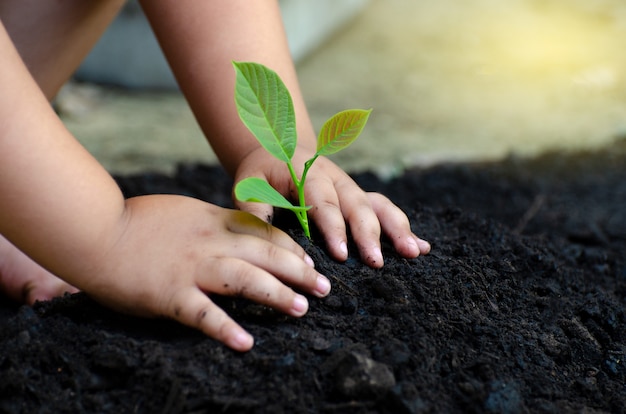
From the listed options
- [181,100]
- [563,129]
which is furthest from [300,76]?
[563,129]

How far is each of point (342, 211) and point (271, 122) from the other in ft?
0.76

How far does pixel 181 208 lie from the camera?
1090mm

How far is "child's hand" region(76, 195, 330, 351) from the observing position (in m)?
1.00

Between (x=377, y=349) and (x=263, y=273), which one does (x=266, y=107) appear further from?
(x=377, y=349)

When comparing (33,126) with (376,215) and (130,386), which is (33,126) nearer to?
(130,386)

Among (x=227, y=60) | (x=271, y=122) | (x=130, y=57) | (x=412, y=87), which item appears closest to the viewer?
(x=271, y=122)

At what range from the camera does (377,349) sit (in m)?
0.99

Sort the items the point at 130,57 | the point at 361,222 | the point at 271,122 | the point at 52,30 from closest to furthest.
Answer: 1. the point at 271,122
2. the point at 361,222
3. the point at 52,30
4. the point at 130,57

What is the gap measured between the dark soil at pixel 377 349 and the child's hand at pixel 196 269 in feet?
0.11

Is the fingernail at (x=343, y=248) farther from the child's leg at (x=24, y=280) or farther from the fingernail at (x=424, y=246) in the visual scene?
the child's leg at (x=24, y=280)

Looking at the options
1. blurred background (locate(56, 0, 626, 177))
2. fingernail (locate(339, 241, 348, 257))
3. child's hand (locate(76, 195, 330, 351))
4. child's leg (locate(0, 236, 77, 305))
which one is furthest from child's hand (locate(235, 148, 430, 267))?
blurred background (locate(56, 0, 626, 177))

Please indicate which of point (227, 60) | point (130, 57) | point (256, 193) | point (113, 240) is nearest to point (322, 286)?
point (256, 193)

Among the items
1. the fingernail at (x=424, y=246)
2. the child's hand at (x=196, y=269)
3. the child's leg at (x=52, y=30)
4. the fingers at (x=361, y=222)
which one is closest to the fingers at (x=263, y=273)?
the child's hand at (x=196, y=269)

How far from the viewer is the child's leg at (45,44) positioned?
1523mm
